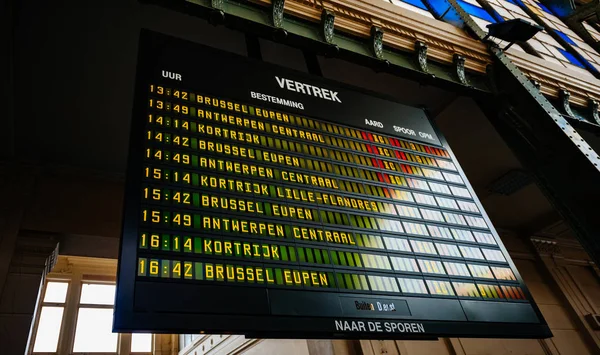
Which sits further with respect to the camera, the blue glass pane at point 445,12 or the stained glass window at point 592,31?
the stained glass window at point 592,31

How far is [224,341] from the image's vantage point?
7859 mm

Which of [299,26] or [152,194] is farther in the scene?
[299,26]

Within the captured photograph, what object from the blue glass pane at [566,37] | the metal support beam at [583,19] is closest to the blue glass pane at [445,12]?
the blue glass pane at [566,37]

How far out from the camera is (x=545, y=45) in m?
7.39

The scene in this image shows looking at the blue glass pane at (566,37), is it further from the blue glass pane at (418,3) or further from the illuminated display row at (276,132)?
the illuminated display row at (276,132)

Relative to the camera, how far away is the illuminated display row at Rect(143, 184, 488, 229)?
2174 millimetres

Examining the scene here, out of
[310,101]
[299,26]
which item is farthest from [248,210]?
[299,26]

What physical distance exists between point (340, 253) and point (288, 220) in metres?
A: 0.39

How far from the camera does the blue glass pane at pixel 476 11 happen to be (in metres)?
6.69

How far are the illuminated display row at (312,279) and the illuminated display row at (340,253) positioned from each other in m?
0.07

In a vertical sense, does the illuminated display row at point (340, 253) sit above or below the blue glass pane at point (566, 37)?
below

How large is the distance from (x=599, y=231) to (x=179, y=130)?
4.06 m

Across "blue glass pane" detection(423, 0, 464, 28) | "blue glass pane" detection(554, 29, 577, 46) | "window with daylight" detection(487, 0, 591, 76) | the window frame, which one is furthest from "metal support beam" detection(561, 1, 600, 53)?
the window frame

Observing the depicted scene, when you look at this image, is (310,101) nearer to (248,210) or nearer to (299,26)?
(299,26)
